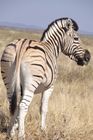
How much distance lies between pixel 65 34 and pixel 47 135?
1.69m

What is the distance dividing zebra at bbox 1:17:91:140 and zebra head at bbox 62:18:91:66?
3 cm

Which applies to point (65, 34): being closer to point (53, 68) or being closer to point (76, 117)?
point (53, 68)

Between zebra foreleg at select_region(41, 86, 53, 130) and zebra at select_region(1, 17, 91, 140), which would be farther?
zebra foreleg at select_region(41, 86, 53, 130)

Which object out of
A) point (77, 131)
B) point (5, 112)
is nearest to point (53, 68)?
point (77, 131)

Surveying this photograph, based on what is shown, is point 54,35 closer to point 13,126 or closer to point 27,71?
point 27,71

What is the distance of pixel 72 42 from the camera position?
7.24m

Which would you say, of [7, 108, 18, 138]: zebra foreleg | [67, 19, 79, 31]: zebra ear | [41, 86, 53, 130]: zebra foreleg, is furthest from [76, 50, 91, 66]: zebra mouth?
[7, 108, 18, 138]: zebra foreleg

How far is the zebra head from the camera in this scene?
7.11 metres

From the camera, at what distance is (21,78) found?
6062mm

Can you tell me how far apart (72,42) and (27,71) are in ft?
4.88

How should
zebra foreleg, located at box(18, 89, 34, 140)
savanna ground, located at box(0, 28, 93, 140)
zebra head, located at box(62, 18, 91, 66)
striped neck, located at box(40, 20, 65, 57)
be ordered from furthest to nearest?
zebra head, located at box(62, 18, 91, 66)
striped neck, located at box(40, 20, 65, 57)
savanna ground, located at box(0, 28, 93, 140)
zebra foreleg, located at box(18, 89, 34, 140)

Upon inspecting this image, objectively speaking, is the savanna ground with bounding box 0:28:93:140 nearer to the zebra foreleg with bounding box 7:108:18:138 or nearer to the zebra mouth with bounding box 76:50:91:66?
the zebra foreleg with bounding box 7:108:18:138

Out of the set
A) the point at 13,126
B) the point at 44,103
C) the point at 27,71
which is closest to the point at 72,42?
the point at 44,103

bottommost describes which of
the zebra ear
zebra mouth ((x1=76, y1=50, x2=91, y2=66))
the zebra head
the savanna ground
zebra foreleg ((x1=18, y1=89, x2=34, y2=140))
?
the savanna ground
